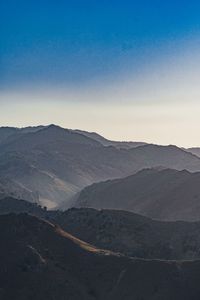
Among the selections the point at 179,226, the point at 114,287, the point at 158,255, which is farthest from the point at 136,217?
the point at 114,287

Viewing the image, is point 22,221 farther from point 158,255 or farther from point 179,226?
point 179,226

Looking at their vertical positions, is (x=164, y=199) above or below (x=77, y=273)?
above

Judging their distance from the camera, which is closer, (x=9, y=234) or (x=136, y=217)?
(x=9, y=234)

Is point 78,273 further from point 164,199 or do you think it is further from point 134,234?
point 164,199

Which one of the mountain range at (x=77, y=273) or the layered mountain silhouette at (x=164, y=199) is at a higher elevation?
the layered mountain silhouette at (x=164, y=199)

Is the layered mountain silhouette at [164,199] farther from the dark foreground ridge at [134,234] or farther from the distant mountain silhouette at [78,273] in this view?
the distant mountain silhouette at [78,273]

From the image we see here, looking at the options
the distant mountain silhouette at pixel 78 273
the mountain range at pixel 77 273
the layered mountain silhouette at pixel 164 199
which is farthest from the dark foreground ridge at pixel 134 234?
the layered mountain silhouette at pixel 164 199

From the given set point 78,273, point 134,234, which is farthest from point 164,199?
point 78,273

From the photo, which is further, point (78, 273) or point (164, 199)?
point (164, 199)

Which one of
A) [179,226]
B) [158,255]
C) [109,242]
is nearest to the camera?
[158,255]
